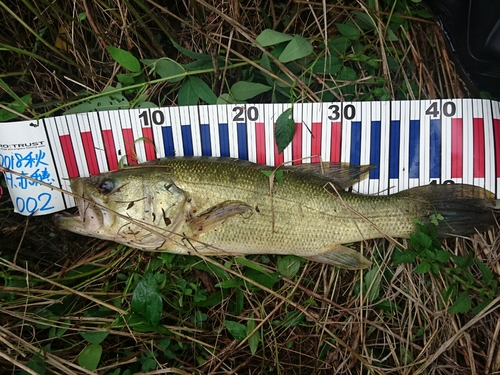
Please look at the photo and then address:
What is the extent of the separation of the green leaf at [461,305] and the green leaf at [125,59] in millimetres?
2534

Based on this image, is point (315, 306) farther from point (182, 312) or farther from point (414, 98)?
point (414, 98)

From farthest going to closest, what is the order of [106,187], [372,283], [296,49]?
1. [372,283]
2. [296,49]
3. [106,187]

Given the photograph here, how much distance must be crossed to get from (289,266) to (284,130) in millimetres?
928

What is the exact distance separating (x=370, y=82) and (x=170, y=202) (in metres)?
1.60

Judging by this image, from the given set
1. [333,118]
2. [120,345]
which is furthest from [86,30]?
[120,345]

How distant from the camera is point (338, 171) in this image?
256 cm

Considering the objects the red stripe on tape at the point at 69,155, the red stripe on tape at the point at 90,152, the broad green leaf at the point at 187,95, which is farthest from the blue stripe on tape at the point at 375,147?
the red stripe on tape at the point at 69,155

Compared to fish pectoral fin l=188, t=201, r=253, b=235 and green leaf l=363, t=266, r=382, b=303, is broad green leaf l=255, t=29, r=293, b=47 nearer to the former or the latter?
fish pectoral fin l=188, t=201, r=253, b=235

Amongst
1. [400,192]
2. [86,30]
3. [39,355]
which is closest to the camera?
[39,355]

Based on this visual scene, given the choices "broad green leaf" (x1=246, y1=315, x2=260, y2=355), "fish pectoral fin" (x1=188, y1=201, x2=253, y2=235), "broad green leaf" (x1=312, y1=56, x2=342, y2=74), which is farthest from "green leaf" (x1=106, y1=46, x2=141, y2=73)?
"broad green leaf" (x1=246, y1=315, x2=260, y2=355)

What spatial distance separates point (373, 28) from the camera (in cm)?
262

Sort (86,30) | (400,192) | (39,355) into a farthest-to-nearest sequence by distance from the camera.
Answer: (86,30) < (400,192) < (39,355)

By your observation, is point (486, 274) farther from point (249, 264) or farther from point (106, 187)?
point (106, 187)

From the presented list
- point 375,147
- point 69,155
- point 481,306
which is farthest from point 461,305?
point 69,155
